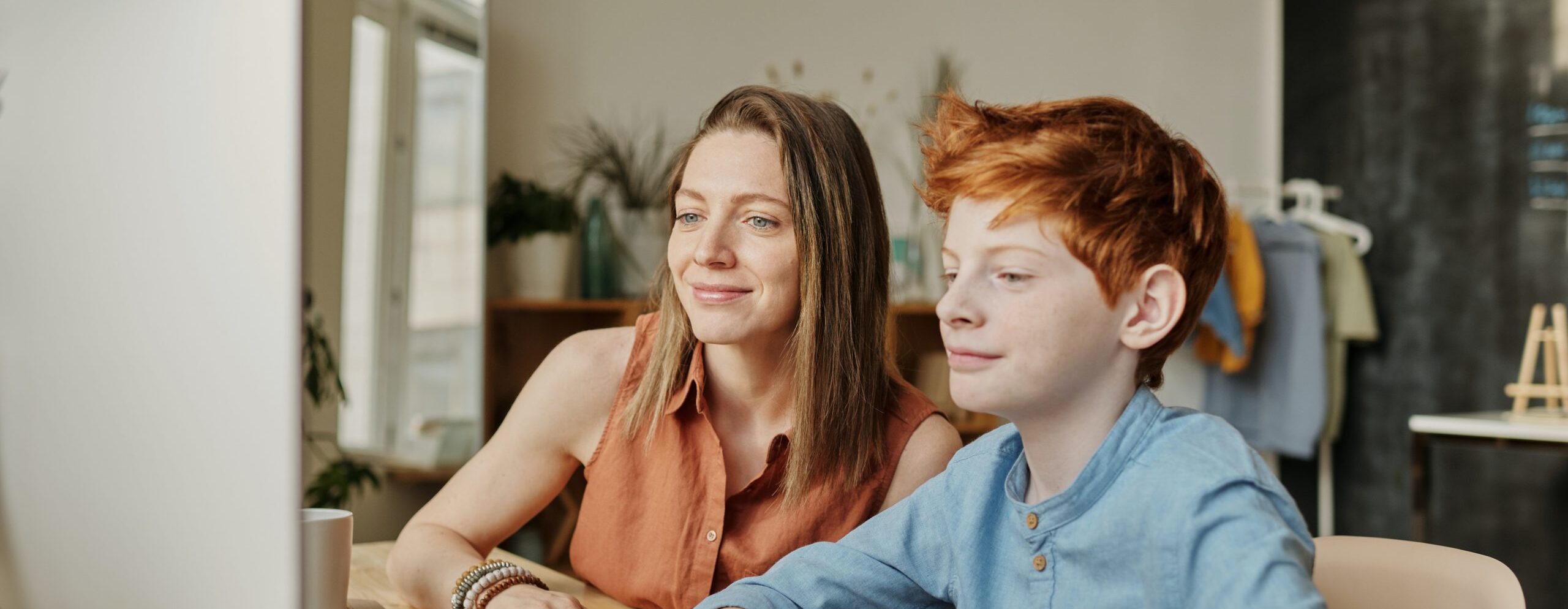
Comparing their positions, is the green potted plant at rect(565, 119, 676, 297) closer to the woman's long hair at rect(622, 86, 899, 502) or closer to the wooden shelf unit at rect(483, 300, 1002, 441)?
the wooden shelf unit at rect(483, 300, 1002, 441)

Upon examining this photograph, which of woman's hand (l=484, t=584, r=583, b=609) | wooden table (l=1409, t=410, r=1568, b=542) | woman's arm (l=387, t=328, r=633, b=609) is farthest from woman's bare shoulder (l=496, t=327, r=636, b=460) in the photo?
wooden table (l=1409, t=410, r=1568, b=542)

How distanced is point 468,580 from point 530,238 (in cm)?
225

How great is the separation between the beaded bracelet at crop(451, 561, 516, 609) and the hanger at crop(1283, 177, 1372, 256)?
12.2 feet

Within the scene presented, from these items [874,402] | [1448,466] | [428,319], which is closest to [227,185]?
[874,402]

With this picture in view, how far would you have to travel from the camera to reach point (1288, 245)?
3.87m

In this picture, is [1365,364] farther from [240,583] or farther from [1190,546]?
[240,583]

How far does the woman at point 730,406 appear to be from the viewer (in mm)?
1009

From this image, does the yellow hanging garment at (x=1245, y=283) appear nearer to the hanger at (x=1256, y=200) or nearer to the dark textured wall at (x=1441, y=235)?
the hanger at (x=1256, y=200)

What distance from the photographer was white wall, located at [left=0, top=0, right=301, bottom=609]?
1.70 feet

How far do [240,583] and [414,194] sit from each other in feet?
8.52

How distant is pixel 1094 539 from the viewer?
688mm

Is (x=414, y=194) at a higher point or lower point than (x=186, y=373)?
higher

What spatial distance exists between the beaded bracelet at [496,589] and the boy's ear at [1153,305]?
500 mm

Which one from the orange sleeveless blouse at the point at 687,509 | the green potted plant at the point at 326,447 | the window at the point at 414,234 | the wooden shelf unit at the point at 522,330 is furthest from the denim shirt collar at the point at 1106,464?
the window at the point at 414,234
